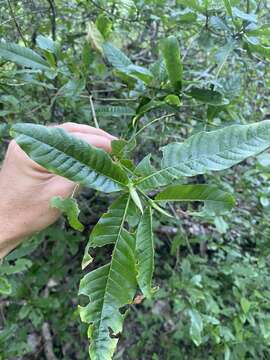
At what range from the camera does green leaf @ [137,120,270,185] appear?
586mm

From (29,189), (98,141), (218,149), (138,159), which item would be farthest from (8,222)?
(138,159)

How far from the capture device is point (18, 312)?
1.66m

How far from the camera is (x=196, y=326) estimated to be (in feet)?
4.78

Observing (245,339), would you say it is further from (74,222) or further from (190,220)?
(74,222)

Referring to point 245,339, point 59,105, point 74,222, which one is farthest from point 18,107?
point 245,339

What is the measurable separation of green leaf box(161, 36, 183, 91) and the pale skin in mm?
186

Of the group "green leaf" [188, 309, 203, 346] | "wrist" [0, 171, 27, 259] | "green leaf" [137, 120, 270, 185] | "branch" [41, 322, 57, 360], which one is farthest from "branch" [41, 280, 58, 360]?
"green leaf" [137, 120, 270, 185]

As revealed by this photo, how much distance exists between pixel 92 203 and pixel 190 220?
1.41ft

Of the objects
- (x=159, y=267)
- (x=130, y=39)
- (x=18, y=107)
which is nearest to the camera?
(x=18, y=107)

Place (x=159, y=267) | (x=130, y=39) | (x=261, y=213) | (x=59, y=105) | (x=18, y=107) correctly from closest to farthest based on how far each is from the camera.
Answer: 1. (x=18, y=107)
2. (x=59, y=105)
3. (x=261, y=213)
4. (x=130, y=39)
5. (x=159, y=267)

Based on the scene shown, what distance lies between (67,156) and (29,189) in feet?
0.96

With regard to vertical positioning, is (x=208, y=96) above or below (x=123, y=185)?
below

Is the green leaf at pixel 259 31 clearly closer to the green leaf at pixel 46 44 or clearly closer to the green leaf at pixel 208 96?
the green leaf at pixel 208 96

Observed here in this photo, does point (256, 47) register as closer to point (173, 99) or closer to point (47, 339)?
point (173, 99)
